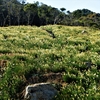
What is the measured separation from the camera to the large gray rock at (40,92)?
1006cm

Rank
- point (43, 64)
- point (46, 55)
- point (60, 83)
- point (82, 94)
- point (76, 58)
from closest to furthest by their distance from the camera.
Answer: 1. point (82, 94)
2. point (60, 83)
3. point (43, 64)
4. point (76, 58)
5. point (46, 55)

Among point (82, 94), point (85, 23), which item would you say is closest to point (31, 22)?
point (85, 23)

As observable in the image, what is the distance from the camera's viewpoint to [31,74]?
12.5 m

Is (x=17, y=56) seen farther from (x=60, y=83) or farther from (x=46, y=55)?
(x=60, y=83)

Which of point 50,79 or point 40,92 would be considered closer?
point 40,92

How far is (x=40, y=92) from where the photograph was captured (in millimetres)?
10219

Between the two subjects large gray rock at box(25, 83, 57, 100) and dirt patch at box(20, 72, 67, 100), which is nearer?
large gray rock at box(25, 83, 57, 100)

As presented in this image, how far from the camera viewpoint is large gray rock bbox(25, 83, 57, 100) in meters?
10.1

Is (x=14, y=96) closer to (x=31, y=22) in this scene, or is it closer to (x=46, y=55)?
(x=46, y=55)

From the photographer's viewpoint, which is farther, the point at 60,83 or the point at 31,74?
the point at 31,74

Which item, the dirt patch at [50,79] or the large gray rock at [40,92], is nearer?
the large gray rock at [40,92]

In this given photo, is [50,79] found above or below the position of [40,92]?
above

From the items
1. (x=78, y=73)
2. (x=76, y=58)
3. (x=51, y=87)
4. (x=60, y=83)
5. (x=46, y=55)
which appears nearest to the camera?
(x=51, y=87)

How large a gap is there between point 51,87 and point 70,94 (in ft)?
2.93
